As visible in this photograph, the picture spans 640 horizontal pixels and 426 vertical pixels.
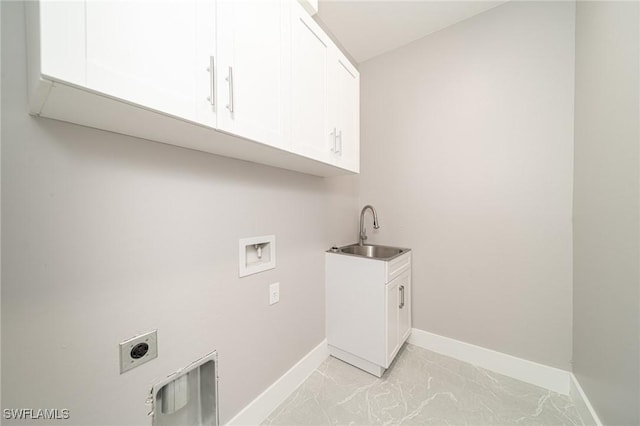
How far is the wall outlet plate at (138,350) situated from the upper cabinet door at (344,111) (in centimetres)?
123

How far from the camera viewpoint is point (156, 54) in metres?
0.66

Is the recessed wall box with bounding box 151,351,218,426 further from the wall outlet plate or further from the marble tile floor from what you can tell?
the marble tile floor

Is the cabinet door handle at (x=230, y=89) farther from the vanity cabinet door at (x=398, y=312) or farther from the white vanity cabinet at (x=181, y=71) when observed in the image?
the vanity cabinet door at (x=398, y=312)

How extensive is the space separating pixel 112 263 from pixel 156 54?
0.70 m

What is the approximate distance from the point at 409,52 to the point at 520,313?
2.26 metres

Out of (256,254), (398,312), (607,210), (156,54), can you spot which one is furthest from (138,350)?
(607,210)

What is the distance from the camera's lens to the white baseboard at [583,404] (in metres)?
1.18

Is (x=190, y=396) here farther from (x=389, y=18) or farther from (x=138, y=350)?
(x=389, y=18)

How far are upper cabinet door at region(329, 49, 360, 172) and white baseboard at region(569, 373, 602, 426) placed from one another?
1838 millimetres

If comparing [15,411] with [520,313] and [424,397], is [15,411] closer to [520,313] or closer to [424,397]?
[424,397]

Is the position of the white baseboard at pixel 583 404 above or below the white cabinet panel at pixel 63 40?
below

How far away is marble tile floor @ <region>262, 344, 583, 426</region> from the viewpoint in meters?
1.29

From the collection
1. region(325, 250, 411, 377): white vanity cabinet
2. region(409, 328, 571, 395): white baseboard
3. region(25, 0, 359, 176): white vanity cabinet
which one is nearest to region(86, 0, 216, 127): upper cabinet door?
region(25, 0, 359, 176): white vanity cabinet

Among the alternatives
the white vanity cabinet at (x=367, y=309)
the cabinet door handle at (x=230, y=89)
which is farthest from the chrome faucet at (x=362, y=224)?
the cabinet door handle at (x=230, y=89)
